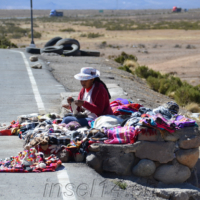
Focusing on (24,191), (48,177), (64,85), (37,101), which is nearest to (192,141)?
(48,177)

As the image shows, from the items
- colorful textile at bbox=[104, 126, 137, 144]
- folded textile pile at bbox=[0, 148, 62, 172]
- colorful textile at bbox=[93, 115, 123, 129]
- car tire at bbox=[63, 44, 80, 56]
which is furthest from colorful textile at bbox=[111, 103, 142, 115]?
car tire at bbox=[63, 44, 80, 56]

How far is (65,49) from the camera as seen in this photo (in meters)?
25.0

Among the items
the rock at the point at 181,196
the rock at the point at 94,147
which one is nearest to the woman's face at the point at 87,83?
the rock at the point at 94,147

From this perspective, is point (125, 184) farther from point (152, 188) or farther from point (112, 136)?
point (112, 136)

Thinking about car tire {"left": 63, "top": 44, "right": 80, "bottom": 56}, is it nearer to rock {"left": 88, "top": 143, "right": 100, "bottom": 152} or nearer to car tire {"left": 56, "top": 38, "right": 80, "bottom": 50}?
car tire {"left": 56, "top": 38, "right": 80, "bottom": 50}

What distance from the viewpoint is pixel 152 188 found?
16.5ft

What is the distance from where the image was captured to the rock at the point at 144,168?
520cm

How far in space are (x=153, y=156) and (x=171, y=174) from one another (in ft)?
1.21

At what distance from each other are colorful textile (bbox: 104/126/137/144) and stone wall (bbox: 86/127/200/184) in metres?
0.09

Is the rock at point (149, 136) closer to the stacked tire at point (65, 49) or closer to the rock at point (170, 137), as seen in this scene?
the rock at point (170, 137)

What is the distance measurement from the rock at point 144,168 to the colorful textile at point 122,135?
339 mm

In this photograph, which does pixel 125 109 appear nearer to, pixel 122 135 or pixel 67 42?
pixel 122 135

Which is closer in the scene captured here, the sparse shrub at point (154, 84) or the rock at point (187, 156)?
the rock at point (187, 156)

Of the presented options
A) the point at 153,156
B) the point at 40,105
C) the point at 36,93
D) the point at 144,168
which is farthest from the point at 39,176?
the point at 36,93
